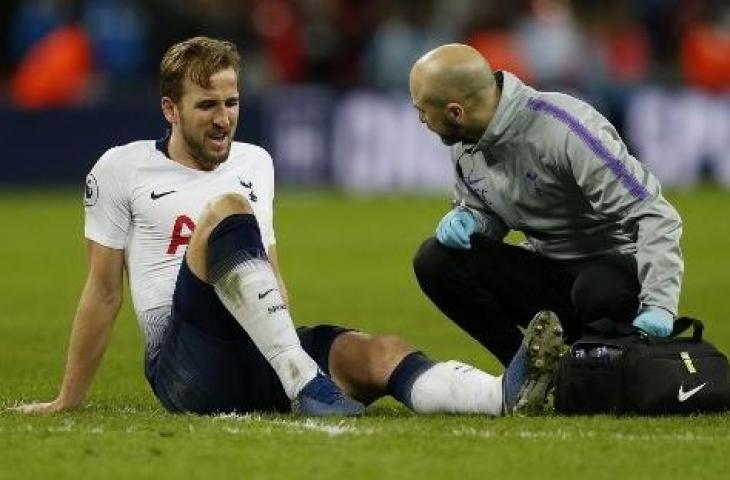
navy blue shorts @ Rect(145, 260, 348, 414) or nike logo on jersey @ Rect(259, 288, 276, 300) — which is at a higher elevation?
nike logo on jersey @ Rect(259, 288, 276, 300)

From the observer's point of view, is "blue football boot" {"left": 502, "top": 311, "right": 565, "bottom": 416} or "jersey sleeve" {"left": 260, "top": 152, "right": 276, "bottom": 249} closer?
"blue football boot" {"left": 502, "top": 311, "right": 565, "bottom": 416}

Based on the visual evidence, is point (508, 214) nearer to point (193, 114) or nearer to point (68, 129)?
point (193, 114)

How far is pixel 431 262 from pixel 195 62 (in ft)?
4.10

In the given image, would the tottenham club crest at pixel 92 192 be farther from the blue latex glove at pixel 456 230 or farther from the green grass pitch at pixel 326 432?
the blue latex glove at pixel 456 230

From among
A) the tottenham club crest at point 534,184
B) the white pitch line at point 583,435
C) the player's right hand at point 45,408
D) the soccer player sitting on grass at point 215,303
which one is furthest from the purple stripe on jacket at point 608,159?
the player's right hand at point 45,408

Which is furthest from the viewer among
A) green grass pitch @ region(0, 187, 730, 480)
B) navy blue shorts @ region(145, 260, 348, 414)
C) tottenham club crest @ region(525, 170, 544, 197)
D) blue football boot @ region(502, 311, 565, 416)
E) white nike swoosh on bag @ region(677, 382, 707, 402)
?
tottenham club crest @ region(525, 170, 544, 197)

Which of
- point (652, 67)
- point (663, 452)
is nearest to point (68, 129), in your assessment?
point (652, 67)

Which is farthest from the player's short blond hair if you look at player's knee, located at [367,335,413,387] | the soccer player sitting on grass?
player's knee, located at [367,335,413,387]

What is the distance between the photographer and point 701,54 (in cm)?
2234

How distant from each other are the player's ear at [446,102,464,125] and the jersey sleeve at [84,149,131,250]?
3.87ft

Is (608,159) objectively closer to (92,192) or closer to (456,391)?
(456,391)

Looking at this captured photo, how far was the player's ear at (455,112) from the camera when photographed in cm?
692

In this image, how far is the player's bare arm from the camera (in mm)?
6828

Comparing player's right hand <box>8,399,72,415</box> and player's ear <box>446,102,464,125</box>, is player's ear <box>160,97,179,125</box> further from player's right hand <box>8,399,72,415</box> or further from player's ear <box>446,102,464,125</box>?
player's right hand <box>8,399,72,415</box>
